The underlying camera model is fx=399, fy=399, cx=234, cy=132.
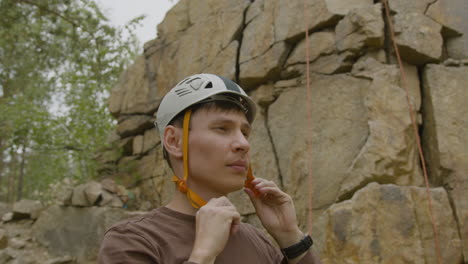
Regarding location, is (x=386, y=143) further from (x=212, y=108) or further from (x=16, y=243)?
(x=16, y=243)

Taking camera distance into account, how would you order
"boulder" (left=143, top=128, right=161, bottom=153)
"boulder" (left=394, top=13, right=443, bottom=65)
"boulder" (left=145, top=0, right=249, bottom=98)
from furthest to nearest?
"boulder" (left=143, top=128, right=161, bottom=153)
"boulder" (left=145, top=0, right=249, bottom=98)
"boulder" (left=394, top=13, right=443, bottom=65)

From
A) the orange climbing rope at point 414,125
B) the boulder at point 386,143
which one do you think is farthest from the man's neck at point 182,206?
the orange climbing rope at point 414,125

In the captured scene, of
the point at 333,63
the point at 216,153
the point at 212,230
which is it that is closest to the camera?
the point at 212,230

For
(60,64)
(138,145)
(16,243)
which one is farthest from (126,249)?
(60,64)

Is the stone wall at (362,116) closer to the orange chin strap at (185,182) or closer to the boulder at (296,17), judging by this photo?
the boulder at (296,17)

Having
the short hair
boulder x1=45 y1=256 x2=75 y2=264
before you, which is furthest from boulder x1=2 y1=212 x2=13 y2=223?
the short hair

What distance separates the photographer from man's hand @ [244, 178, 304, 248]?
1766mm

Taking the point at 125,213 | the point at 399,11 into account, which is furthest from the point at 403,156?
the point at 125,213

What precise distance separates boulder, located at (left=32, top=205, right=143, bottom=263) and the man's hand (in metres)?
4.87

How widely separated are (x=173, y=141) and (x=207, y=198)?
0.93ft

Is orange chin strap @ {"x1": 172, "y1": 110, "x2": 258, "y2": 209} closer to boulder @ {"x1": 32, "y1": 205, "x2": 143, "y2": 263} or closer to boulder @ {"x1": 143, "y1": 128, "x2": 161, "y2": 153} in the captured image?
boulder @ {"x1": 32, "y1": 205, "x2": 143, "y2": 263}

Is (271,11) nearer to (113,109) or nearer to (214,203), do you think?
(113,109)

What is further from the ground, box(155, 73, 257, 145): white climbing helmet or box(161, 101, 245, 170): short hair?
box(155, 73, 257, 145): white climbing helmet

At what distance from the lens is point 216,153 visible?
160 centimetres
